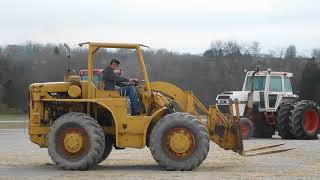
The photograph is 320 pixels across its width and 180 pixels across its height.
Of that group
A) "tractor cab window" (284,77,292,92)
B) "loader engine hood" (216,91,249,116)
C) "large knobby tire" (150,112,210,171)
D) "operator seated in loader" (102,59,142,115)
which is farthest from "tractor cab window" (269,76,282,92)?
"large knobby tire" (150,112,210,171)

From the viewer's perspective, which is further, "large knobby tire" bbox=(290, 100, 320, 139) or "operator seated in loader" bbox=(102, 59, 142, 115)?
"large knobby tire" bbox=(290, 100, 320, 139)

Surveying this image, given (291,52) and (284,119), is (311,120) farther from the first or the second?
(291,52)

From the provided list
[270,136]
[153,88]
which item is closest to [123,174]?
[153,88]

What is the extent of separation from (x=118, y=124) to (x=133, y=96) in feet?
2.23

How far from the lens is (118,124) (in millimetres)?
13648

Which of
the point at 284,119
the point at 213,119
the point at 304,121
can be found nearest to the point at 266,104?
the point at 284,119

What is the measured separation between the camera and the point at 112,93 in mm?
13992

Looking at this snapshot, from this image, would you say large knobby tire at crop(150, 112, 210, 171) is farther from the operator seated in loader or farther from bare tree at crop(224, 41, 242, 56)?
bare tree at crop(224, 41, 242, 56)

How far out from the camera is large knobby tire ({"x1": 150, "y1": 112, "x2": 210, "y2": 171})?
13328 millimetres

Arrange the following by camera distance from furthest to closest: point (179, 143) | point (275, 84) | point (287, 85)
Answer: point (287, 85)
point (275, 84)
point (179, 143)

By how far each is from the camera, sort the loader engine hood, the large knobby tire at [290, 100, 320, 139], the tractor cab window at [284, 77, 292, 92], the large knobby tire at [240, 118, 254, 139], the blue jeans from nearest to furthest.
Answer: the blue jeans < the large knobby tire at [290, 100, 320, 139] < the large knobby tire at [240, 118, 254, 139] < the loader engine hood < the tractor cab window at [284, 77, 292, 92]

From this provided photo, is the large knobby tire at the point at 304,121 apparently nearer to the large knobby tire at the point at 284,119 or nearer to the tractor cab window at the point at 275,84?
the large knobby tire at the point at 284,119

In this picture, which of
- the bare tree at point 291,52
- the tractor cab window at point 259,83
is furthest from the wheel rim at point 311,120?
the bare tree at point 291,52

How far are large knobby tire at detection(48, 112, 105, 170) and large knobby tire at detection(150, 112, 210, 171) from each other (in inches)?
44.8
